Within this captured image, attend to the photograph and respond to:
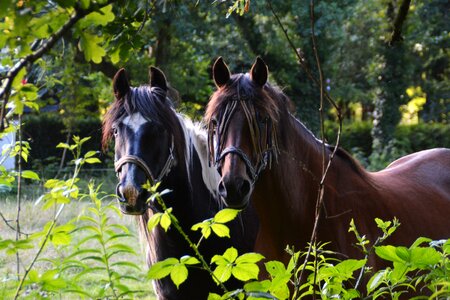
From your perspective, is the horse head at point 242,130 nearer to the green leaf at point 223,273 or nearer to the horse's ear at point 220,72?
the horse's ear at point 220,72

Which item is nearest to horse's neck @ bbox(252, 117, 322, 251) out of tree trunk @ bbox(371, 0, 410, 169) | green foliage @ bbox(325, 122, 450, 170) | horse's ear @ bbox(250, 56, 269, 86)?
horse's ear @ bbox(250, 56, 269, 86)

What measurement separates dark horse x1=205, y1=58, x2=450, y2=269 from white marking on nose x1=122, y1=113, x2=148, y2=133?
470 mm

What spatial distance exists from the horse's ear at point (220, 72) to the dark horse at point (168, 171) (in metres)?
0.45

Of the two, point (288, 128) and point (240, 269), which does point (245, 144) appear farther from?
point (240, 269)

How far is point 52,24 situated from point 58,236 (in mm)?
479

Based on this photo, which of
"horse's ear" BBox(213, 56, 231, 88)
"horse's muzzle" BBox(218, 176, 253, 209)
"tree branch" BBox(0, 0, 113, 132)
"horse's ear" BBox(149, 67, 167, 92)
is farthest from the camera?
"horse's ear" BBox(149, 67, 167, 92)

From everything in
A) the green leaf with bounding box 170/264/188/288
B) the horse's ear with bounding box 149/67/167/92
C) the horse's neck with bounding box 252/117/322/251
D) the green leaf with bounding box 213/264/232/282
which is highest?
the horse's ear with bounding box 149/67/167/92

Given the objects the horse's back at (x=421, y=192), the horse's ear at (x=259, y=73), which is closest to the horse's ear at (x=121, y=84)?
the horse's ear at (x=259, y=73)

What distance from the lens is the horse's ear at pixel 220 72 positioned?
3.48 meters

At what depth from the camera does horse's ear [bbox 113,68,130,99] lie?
3.92 metres

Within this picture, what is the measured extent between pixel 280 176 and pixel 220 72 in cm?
62

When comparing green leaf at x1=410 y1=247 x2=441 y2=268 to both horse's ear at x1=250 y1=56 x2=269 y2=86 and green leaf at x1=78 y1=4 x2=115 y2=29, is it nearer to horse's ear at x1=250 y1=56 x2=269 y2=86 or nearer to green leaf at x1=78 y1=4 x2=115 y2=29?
green leaf at x1=78 y1=4 x2=115 y2=29

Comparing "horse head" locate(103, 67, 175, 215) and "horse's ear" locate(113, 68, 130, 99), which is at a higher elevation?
"horse's ear" locate(113, 68, 130, 99)

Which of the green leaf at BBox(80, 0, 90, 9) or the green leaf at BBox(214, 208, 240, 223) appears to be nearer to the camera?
the green leaf at BBox(80, 0, 90, 9)
